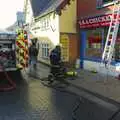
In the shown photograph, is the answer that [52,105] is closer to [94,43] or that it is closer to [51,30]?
[94,43]

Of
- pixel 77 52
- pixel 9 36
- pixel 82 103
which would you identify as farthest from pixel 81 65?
pixel 82 103

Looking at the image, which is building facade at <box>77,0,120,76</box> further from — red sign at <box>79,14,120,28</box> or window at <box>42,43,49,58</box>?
window at <box>42,43,49,58</box>

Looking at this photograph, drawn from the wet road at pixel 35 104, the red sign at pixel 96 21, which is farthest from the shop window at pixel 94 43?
the wet road at pixel 35 104

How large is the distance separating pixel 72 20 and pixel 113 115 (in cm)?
1139

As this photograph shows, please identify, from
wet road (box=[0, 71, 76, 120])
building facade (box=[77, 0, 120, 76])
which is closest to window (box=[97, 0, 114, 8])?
building facade (box=[77, 0, 120, 76])

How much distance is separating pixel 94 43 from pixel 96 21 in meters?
1.55

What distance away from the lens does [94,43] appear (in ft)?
54.2

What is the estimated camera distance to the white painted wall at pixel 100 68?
547 inches

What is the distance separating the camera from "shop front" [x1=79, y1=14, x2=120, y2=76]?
14353mm

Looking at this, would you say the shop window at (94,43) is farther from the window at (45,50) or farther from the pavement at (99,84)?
the window at (45,50)

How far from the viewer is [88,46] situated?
17281 millimetres

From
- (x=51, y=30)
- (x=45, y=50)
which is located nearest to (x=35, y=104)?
(x=51, y=30)

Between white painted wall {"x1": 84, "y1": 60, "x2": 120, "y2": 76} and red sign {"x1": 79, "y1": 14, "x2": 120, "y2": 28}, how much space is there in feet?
6.55

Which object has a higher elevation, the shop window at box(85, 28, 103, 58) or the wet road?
the shop window at box(85, 28, 103, 58)
